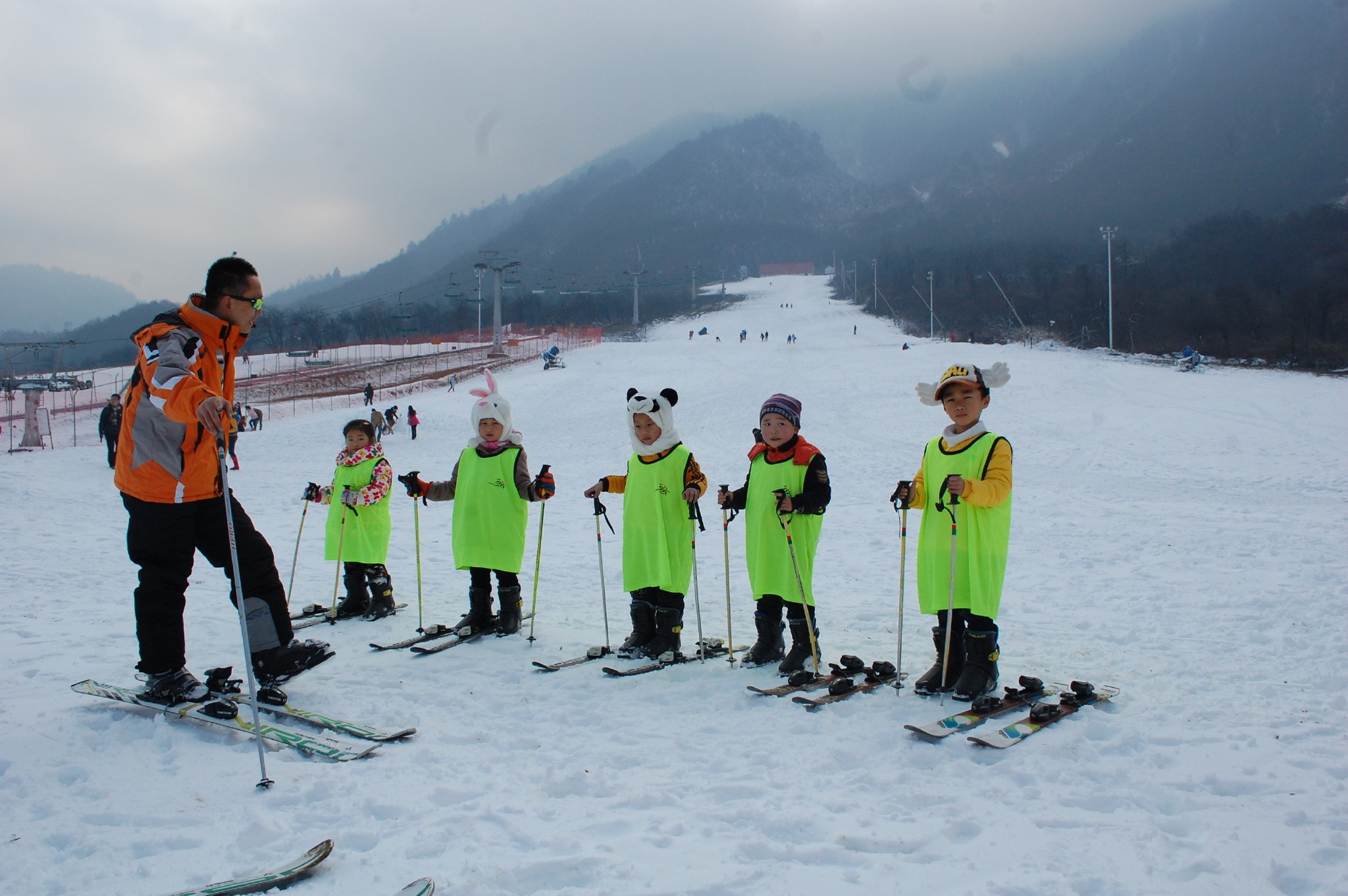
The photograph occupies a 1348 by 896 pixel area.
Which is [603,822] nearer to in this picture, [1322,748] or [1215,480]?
[1322,748]

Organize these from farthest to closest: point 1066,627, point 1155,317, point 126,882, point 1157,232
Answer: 1. point 1157,232
2. point 1155,317
3. point 1066,627
4. point 126,882

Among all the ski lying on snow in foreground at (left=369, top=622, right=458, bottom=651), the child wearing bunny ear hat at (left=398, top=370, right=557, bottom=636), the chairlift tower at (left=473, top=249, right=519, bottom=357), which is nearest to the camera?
the ski lying on snow in foreground at (left=369, top=622, right=458, bottom=651)

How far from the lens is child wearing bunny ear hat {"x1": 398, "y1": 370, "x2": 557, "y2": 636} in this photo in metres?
6.21

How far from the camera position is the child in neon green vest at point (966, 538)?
4.62 metres

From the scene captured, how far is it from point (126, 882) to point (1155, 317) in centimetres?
6816

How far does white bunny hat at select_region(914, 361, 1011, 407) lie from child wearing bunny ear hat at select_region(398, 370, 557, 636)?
9.13 ft

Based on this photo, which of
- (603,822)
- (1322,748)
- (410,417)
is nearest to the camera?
(603,822)

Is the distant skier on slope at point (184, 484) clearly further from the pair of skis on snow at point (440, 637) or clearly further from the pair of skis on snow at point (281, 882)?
the pair of skis on snow at point (281, 882)

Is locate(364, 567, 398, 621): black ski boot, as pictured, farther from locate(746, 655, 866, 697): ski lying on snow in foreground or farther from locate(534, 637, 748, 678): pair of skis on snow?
locate(746, 655, 866, 697): ski lying on snow in foreground

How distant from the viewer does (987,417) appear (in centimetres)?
2267

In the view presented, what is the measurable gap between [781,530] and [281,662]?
119 inches

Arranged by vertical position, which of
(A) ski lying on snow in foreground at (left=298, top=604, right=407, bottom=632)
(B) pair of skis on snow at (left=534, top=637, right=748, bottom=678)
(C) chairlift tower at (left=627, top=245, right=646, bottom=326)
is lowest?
(A) ski lying on snow in foreground at (left=298, top=604, right=407, bottom=632)

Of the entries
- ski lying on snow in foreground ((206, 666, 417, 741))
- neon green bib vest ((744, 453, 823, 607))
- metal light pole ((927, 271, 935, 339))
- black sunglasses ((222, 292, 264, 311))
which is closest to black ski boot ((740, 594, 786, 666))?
neon green bib vest ((744, 453, 823, 607))

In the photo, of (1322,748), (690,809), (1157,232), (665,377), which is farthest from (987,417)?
(1157,232)
